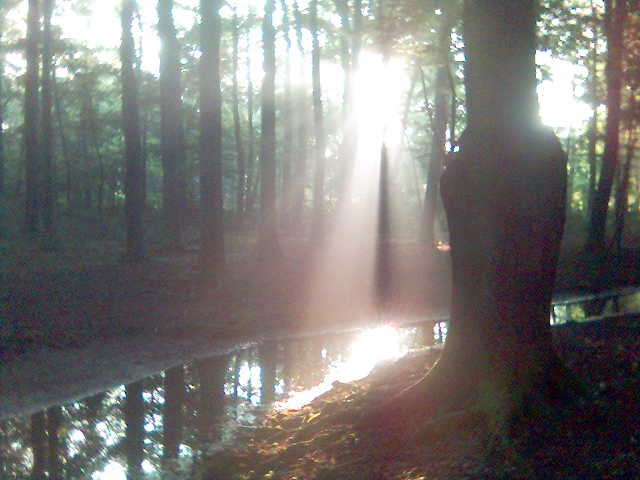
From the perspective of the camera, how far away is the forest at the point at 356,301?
7.36m

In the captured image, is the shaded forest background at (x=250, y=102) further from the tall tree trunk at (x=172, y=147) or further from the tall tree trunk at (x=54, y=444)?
the tall tree trunk at (x=54, y=444)

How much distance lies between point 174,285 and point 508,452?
14.4m

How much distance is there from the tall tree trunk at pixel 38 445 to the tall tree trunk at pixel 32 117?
71.1ft

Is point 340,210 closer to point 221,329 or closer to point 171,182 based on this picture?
point 171,182

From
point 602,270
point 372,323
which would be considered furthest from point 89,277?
point 602,270

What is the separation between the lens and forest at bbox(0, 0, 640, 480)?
7363 millimetres

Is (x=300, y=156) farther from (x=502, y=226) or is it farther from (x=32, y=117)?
(x=502, y=226)

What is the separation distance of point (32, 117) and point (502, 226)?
26146 millimetres

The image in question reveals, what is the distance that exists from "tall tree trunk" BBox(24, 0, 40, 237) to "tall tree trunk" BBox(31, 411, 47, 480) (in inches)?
853

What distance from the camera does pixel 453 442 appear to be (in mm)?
6887

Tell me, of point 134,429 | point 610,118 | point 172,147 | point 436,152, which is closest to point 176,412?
point 134,429

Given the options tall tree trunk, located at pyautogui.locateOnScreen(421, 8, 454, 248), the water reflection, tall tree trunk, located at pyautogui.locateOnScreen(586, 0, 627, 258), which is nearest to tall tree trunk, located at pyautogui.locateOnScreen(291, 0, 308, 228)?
tall tree trunk, located at pyautogui.locateOnScreen(421, 8, 454, 248)

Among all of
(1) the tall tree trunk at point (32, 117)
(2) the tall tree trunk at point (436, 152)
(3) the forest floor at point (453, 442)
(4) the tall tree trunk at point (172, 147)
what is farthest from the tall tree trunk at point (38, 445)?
(2) the tall tree trunk at point (436, 152)

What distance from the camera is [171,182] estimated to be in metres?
26.9
